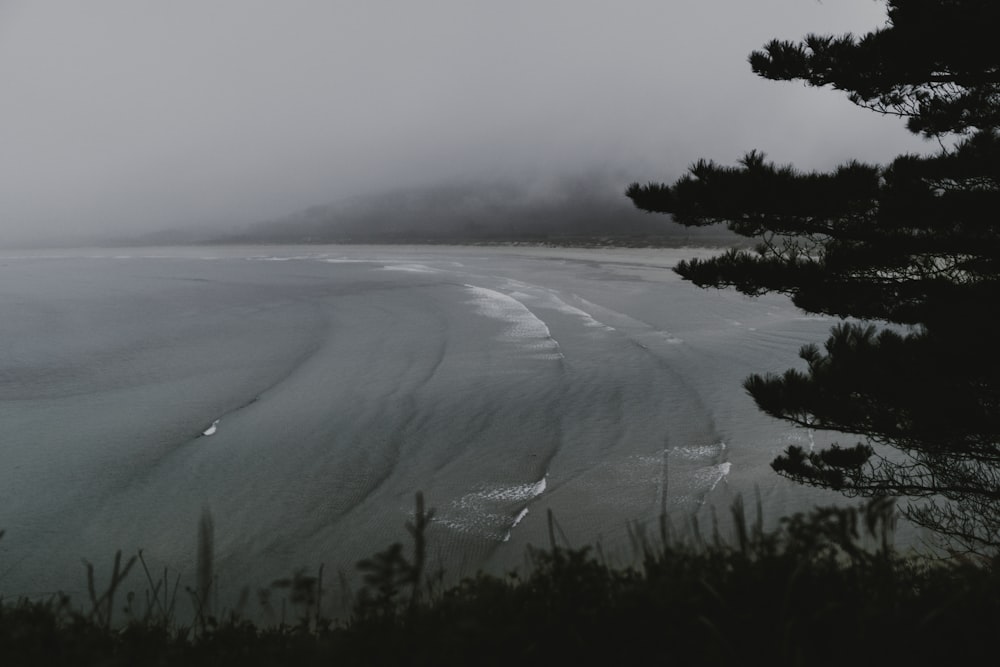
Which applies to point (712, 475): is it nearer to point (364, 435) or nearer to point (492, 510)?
point (492, 510)

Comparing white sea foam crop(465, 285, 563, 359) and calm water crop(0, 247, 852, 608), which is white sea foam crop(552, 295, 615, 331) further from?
white sea foam crop(465, 285, 563, 359)

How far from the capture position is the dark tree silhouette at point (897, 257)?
5.82m

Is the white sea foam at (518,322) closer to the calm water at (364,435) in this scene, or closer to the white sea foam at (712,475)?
the calm water at (364,435)

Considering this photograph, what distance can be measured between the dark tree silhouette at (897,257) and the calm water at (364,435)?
1705 millimetres

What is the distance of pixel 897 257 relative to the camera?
21.6 ft

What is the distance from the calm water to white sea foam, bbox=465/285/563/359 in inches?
6.8

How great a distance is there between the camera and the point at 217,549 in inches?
267

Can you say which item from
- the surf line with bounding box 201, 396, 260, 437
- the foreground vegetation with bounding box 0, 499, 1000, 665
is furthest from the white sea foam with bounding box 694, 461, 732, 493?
the surf line with bounding box 201, 396, 260, 437

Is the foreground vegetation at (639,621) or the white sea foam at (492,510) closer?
the foreground vegetation at (639,621)

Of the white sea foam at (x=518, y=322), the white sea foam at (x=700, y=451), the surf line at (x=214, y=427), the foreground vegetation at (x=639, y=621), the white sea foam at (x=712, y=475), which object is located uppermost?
the foreground vegetation at (x=639, y=621)

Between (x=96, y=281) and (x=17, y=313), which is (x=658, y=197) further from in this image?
(x=96, y=281)

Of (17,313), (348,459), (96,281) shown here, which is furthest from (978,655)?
(96,281)

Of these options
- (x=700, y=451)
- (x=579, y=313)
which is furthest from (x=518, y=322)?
(x=700, y=451)

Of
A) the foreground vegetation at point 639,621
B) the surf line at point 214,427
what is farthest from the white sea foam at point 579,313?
the foreground vegetation at point 639,621
